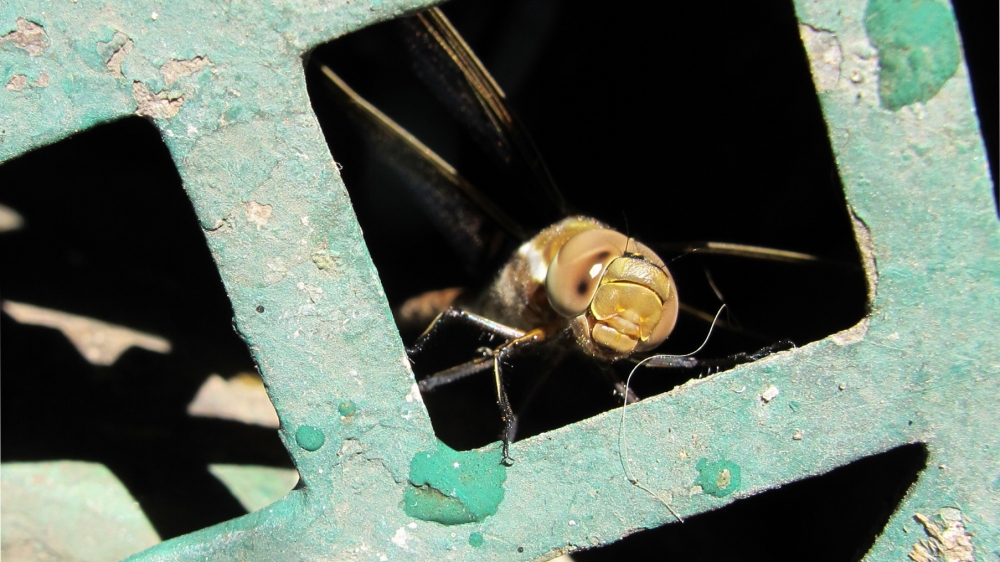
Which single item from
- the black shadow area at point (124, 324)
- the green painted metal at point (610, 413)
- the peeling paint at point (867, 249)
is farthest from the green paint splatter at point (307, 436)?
the peeling paint at point (867, 249)

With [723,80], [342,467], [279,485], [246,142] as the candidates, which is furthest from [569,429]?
[723,80]

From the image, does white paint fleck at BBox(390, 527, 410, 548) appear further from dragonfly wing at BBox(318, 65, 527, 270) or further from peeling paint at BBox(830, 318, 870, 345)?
dragonfly wing at BBox(318, 65, 527, 270)

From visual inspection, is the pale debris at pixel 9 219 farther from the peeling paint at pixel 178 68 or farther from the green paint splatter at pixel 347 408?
the green paint splatter at pixel 347 408

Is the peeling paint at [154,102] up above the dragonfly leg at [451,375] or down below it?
above

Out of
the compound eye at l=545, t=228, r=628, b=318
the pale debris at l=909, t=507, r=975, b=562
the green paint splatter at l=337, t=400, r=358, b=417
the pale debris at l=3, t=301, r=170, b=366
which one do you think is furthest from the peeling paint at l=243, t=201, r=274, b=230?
the pale debris at l=909, t=507, r=975, b=562

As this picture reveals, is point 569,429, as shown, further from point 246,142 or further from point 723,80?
point 723,80

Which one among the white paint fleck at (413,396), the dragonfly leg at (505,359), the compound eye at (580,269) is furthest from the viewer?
the compound eye at (580,269)
